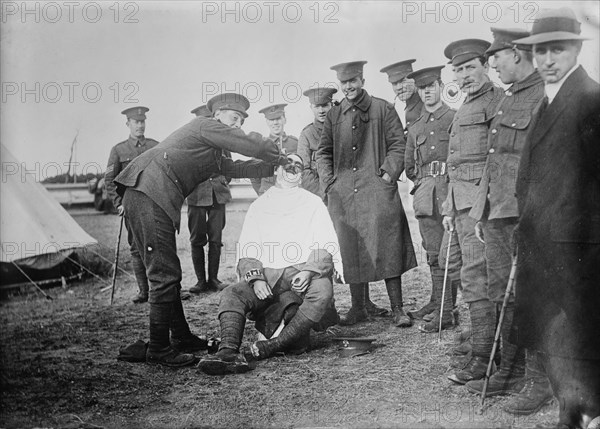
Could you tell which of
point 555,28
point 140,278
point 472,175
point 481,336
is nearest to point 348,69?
point 472,175

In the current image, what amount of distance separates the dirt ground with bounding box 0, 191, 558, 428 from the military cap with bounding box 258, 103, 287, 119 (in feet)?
3.52

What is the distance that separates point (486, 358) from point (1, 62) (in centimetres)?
334

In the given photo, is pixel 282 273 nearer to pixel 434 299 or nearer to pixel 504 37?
pixel 434 299

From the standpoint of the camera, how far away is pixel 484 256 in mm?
3189

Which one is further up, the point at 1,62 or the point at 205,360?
the point at 1,62

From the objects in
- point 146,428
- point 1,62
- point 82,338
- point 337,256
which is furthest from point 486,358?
point 1,62

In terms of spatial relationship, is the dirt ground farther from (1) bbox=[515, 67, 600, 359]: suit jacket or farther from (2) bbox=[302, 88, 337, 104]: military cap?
(2) bbox=[302, 88, 337, 104]: military cap

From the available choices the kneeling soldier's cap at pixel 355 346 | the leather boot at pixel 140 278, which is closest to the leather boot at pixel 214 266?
the leather boot at pixel 140 278

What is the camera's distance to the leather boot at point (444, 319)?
393 cm

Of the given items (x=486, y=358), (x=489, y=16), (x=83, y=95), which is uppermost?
(x=489, y=16)

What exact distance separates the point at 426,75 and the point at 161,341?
2455 millimetres

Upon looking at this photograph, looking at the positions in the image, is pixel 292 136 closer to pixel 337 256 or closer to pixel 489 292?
pixel 337 256

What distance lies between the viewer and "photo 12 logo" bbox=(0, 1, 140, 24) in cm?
359

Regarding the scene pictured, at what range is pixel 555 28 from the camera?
9.47 feet
